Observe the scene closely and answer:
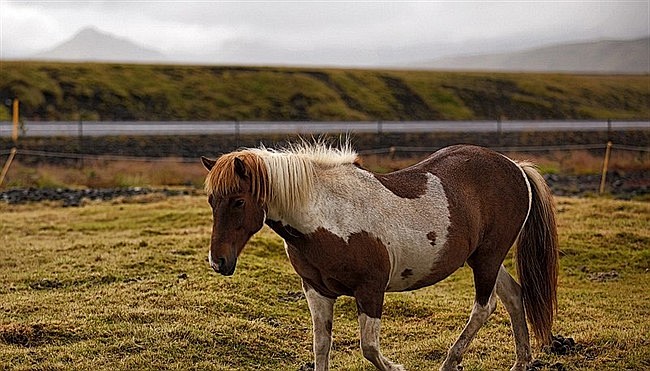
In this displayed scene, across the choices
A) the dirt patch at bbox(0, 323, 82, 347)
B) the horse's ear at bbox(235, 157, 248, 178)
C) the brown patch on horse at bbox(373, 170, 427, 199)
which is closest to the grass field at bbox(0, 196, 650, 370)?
the dirt patch at bbox(0, 323, 82, 347)

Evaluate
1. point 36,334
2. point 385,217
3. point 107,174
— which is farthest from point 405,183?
point 107,174

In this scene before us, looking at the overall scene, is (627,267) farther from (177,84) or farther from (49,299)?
(177,84)

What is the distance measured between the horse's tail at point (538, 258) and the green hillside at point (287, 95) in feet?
114

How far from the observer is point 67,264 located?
11.1 meters

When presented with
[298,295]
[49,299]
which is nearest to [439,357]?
[298,295]

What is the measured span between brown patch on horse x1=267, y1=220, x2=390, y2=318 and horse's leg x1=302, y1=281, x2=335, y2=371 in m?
0.21

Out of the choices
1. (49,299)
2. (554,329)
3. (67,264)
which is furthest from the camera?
(67,264)

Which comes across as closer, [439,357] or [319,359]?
[319,359]

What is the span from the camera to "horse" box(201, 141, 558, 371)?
5.45 m

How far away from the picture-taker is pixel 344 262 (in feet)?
18.4

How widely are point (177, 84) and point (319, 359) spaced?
41.9 m

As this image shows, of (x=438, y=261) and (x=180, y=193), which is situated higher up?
(x=438, y=261)

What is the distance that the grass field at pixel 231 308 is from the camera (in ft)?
23.7

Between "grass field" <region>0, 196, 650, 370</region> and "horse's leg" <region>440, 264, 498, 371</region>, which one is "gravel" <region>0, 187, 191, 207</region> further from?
"horse's leg" <region>440, 264, 498, 371</region>
